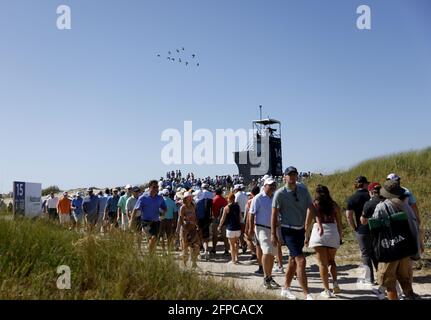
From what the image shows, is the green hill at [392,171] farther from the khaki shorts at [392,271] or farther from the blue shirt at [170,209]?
the khaki shorts at [392,271]

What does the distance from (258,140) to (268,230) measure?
876 inches

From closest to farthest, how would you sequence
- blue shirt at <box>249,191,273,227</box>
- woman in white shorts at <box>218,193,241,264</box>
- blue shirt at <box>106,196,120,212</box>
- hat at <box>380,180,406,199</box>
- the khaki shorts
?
the khaki shorts → hat at <box>380,180,406,199</box> → blue shirt at <box>249,191,273,227</box> → woman in white shorts at <box>218,193,241,264</box> → blue shirt at <box>106,196,120,212</box>

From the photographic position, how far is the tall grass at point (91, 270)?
16.0ft

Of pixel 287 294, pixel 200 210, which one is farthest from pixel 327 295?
pixel 200 210

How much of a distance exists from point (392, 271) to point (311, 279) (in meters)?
3.11

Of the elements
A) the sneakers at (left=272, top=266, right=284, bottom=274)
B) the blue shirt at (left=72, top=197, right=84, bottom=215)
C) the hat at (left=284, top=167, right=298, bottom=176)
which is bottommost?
the sneakers at (left=272, top=266, right=284, bottom=274)

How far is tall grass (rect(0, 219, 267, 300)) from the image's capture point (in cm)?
488

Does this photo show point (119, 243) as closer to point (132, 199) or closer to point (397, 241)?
point (397, 241)

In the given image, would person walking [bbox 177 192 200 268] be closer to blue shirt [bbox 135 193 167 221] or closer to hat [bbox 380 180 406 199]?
blue shirt [bbox 135 193 167 221]

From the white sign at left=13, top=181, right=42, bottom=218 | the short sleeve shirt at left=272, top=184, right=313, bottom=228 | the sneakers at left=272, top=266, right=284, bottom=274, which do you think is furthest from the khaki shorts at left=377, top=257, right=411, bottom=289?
the white sign at left=13, top=181, right=42, bottom=218

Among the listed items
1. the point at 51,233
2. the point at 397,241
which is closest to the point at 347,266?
the point at 397,241

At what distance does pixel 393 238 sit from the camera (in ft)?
18.2

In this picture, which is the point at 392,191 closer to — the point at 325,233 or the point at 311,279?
the point at 325,233

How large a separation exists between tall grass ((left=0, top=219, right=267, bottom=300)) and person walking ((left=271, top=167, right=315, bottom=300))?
0.99 m
